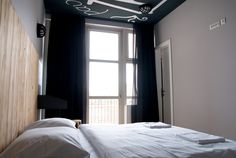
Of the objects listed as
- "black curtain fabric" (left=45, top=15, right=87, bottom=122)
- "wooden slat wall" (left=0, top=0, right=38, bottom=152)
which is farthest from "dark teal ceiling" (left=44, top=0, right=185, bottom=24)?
"wooden slat wall" (left=0, top=0, right=38, bottom=152)

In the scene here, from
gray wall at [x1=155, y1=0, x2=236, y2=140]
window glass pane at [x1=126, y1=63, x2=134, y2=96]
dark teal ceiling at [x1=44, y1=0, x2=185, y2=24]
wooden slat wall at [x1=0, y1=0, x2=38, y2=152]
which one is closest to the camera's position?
wooden slat wall at [x1=0, y1=0, x2=38, y2=152]

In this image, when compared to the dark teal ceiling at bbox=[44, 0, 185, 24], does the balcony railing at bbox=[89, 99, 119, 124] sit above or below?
below

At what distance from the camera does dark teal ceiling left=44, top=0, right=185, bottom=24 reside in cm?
347

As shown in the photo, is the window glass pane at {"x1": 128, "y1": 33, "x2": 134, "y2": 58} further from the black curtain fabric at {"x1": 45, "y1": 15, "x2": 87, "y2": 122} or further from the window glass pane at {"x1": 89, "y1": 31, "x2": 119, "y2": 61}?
the black curtain fabric at {"x1": 45, "y1": 15, "x2": 87, "y2": 122}

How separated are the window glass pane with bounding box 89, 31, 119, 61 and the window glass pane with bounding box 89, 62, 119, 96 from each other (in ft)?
0.61

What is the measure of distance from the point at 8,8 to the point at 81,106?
2717mm

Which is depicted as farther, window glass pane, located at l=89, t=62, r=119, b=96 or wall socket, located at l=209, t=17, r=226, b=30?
window glass pane, located at l=89, t=62, r=119, b=96

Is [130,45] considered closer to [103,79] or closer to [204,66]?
[103,79]

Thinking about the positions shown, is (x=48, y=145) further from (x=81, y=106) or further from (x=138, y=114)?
(x=138, y=114)

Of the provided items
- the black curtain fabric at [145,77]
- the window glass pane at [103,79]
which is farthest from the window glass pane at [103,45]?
the black curtain fabric at [145,77]

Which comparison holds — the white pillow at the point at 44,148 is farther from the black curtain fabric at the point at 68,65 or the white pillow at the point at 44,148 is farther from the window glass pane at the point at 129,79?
the window glass pane at the point at 129,79

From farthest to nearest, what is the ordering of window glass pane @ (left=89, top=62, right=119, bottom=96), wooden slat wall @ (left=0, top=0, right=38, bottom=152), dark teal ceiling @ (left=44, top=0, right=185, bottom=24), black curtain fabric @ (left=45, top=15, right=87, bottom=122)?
window glass pane @ (left=89, top=62, right=119, bottom=96) < black curtain fabric @ (left=45, top=15, right=87, bottom=122) < dark teal ceiling @ (left=44, top=0, right=185, bottom=24) < wooden slat wall @ (left=0, top=0, right=38, bottom=152)

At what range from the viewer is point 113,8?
369 cm

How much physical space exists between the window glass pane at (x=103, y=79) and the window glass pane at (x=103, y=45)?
0.61 feet
